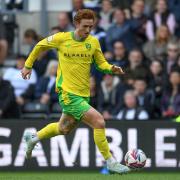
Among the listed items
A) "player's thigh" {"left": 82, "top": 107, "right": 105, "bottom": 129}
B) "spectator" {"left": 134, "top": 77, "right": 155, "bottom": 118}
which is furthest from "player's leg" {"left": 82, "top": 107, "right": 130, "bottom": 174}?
→ "spectator" {"left": 134, "top": 77, "right": 155, "bottom": 118}

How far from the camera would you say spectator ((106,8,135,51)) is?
17.1 m

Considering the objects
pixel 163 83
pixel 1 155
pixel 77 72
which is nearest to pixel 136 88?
pixel 163 83

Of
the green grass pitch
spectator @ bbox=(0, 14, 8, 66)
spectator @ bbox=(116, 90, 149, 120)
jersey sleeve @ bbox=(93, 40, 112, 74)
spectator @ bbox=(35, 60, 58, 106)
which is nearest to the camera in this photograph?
jersey sleeve @ bbox=(93, 40, 112, 74)

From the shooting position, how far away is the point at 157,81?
16328 millimetres

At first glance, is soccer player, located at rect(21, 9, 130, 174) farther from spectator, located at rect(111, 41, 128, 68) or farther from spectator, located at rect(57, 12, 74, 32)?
spectator, located at rect(57, 12, 74, 32)

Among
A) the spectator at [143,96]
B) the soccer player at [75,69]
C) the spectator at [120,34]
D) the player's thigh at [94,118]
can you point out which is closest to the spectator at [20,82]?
the spectator at [120,34]

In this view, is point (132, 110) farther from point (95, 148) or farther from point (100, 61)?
point (100, 61)

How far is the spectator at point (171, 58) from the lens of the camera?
53.7 feet

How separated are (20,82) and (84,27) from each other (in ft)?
18.3

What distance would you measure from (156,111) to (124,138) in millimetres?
1742

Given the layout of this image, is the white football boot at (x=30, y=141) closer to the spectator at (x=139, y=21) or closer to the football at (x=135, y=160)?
the football at (x=135, y=160)

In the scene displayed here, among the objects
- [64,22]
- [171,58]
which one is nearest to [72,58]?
[171,58]

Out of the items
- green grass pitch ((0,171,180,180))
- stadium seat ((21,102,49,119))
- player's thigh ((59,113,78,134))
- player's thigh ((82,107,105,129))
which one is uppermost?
player's thigh ((82,107,105,129))

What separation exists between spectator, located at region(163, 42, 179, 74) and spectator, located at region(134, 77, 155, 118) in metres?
0.58
